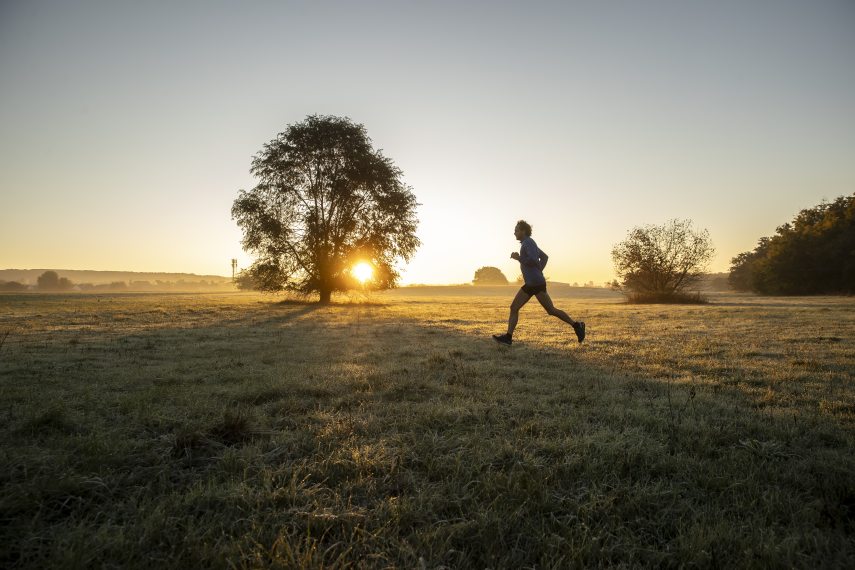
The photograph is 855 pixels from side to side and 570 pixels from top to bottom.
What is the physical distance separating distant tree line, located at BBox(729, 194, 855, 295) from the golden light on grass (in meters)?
45.3

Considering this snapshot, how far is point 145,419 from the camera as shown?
3791 mm

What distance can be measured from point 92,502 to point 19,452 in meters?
1.12

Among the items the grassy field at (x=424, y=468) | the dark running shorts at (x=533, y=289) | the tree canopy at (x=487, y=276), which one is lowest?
the grassy field at (x=424, y=468)

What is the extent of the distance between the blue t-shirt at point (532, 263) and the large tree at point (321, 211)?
19.8 m

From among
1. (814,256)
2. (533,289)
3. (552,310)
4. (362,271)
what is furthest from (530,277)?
(814,256)

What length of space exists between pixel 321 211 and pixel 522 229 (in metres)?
21.2

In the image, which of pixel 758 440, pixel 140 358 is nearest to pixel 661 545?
pixel 758 440

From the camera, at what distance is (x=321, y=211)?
2755cm

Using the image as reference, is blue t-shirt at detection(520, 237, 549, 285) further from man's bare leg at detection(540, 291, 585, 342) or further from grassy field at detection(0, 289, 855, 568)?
grassy field at detection(0, 289, 855, 568)

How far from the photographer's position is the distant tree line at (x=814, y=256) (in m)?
40.2

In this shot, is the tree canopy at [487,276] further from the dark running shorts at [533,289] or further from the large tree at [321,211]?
the dark running shorts at [533,289]

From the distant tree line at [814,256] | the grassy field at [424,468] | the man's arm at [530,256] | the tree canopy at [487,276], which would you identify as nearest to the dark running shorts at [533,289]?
the man's arm at [530,256]

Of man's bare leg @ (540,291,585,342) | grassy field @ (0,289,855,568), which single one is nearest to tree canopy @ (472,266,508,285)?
man's bare leg @ (540,291,585,342)

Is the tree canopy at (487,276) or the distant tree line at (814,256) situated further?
the tree canopy at (487,276)
